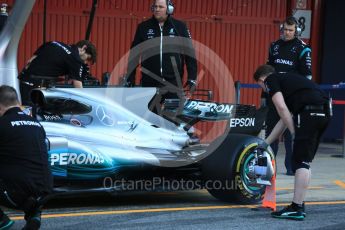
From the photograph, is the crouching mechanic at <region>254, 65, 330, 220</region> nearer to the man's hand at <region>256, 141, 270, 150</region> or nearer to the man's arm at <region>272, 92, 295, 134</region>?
the man's arm at <region>272, 92, 295, 134</region>

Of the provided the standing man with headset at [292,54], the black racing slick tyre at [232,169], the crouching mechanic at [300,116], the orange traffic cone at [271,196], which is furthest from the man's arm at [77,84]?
the standing man with headset at [292,54]

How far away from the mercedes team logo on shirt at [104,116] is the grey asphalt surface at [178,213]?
87 centimetres

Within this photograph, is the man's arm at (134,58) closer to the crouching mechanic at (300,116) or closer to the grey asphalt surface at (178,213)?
the grey asphalt surface at (178,213)

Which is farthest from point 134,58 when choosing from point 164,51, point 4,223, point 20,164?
point 4,223

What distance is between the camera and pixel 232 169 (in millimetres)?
7867

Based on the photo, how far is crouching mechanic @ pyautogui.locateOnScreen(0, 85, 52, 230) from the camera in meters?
6.11

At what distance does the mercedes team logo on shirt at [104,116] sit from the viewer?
299 inches

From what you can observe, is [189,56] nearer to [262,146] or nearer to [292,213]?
[262,146]

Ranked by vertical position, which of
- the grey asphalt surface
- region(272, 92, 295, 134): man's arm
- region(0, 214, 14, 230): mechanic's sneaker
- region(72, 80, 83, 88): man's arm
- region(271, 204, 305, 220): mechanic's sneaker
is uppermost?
region(72, 80, 83, 88): man's arm

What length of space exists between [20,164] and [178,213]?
6.63 feet

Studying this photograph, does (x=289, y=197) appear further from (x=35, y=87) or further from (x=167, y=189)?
(x=35, y=87)

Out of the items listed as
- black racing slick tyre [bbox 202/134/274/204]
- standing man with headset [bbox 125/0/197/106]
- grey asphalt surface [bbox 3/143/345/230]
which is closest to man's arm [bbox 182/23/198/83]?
standing man with headset [bbox 125/0/197/106]

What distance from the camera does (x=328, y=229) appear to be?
23.2 ft

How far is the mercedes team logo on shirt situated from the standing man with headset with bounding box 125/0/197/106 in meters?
1.37
